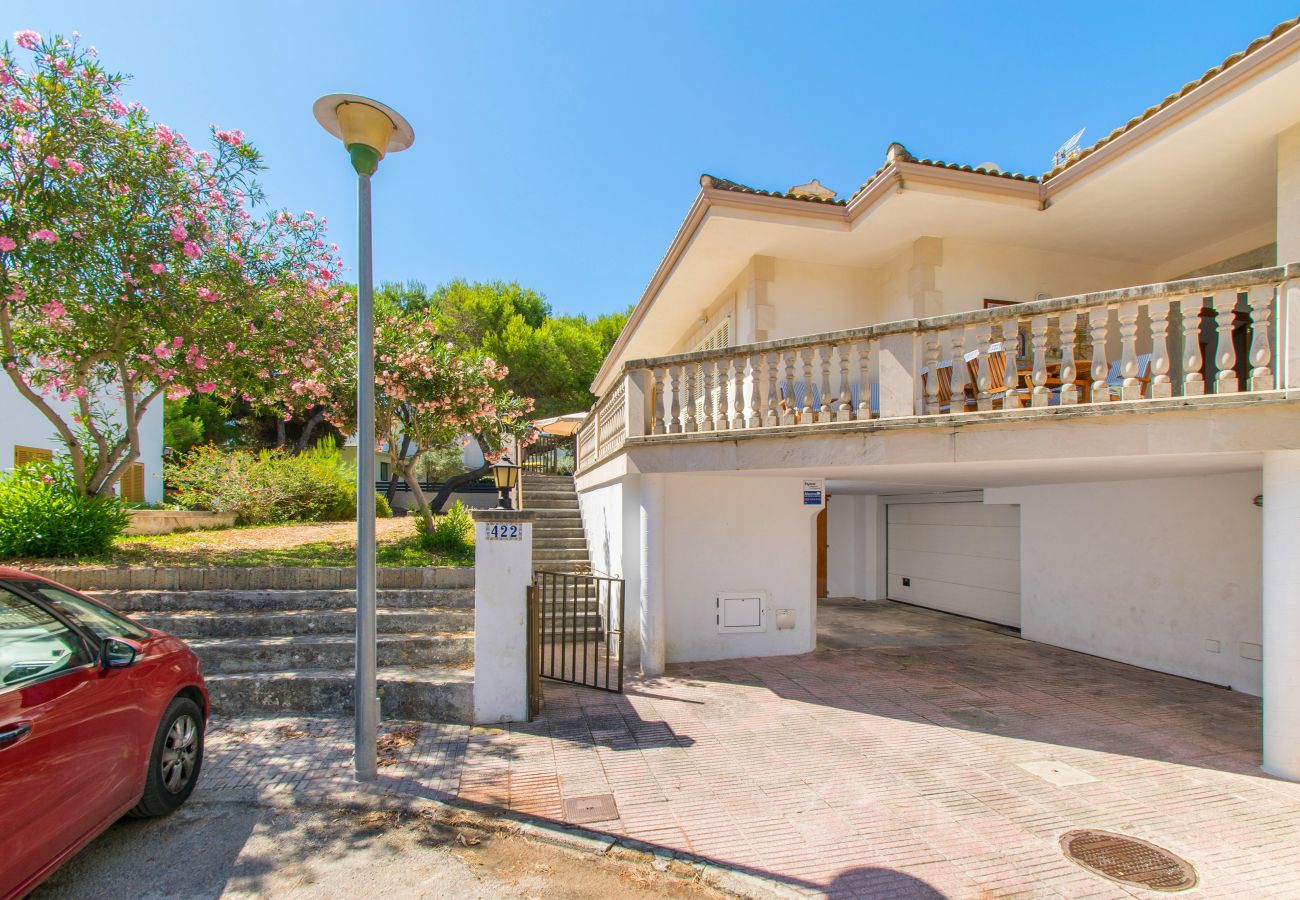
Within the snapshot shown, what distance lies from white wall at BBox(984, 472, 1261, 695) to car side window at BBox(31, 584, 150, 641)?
32.3ft

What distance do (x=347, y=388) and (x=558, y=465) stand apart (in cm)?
990

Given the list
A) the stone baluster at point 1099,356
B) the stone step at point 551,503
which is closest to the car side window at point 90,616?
the stone baluster at point 1099,356

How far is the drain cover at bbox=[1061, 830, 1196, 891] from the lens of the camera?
11.0ft

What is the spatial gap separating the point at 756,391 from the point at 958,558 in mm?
6827

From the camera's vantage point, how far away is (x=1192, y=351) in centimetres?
482

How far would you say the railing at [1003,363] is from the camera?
480cm

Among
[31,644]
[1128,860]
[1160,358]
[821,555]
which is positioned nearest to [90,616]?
[31,644]

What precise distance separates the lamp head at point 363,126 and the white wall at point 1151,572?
345 inches

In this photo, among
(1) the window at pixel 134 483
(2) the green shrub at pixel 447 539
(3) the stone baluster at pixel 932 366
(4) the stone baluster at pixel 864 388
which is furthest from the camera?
(1) the window at pixel 134 483

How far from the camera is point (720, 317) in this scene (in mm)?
10773

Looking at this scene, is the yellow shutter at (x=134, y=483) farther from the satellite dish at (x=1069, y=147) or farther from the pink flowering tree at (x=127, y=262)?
the satellite dish at (x=1069, y=147)

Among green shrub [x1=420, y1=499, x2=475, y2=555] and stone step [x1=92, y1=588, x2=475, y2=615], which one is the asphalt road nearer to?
stone step [x1=92, y1=588, x2=475, y2=615]

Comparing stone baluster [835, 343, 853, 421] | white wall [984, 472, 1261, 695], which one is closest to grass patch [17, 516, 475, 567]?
stone baluster [835, 343, 853, 421]

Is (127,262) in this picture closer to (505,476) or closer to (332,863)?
(505,476)
